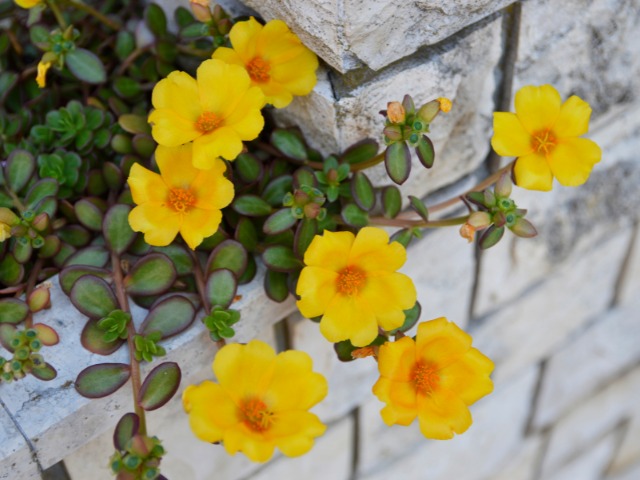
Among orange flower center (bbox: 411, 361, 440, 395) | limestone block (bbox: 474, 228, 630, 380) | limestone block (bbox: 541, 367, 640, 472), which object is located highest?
orange flower center (bbox: 411, 361, 440, 395)

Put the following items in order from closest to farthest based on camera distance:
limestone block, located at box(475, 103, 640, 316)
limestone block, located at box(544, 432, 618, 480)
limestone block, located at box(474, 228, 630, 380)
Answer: limestone block, located at box(475, 103, 640, 316)
limestone block, located at box(474, 228, 630, 380)
limestone block, located at box(544, 432, 618, 480)

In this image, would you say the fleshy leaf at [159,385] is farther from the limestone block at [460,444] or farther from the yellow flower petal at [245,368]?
the limestone block at [460,444]

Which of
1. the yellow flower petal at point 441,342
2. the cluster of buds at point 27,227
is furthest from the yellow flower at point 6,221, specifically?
the yellow flower petal at point 441,342

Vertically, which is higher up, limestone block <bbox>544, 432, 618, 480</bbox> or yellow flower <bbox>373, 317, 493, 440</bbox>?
yellow flower <bbox>373, 317, 493, 440</bbox>

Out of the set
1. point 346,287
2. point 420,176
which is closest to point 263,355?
point 346,287

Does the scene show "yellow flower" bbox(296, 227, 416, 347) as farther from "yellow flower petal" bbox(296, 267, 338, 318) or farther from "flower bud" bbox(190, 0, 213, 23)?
"flower bud" bbox(190, 0, 213, 23)

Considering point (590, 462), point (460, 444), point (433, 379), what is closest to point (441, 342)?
point (433, 379)

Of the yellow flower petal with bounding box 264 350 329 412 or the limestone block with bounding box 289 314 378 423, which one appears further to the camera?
the limestone block with bounding box 289 314 378 423

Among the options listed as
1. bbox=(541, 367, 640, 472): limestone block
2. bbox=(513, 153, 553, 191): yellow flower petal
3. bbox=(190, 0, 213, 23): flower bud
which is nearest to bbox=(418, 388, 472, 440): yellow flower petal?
bbox=(513, 153, 553, 191): yellow flower petal
